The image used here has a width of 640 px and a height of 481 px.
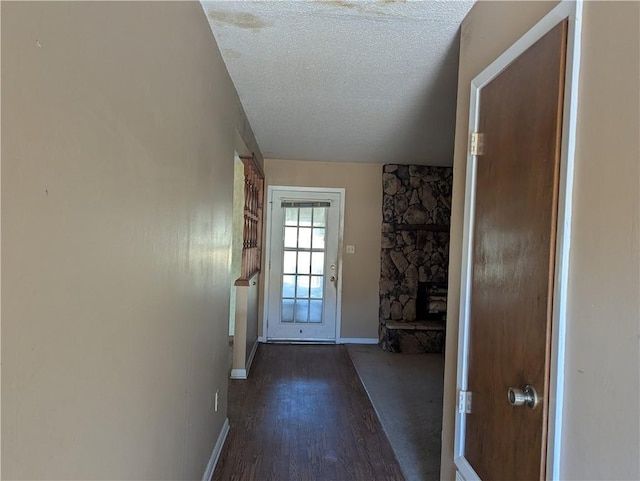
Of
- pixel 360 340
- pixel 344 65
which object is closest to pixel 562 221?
pixel 344 65

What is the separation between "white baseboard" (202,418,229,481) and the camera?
6.86 ft

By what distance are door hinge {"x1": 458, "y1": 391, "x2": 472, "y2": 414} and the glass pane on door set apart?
3542mm

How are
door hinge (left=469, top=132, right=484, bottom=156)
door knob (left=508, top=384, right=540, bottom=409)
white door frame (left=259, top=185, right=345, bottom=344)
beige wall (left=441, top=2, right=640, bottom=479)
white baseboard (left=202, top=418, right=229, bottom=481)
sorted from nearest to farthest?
beige wall (left=441, top=2, right=640, bottom=479) → door knob (left=508, top=384, right=540, bottom=409) → door hinge (left=469, top=132, right=484, bottom=156) → white baseboard (left=202, top=418, right=229, bottom=481) → white door frame (left=259, top=185, right=345, bottom=344)

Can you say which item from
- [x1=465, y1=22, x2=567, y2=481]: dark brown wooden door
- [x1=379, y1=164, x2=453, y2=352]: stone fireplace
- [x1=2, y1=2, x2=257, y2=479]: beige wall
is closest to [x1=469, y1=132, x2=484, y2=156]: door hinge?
[x1=465, y1=22, x2=567, y2=481]: dark brown wooden door

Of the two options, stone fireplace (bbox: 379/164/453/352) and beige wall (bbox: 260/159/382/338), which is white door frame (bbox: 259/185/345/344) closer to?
beige wall (bbox: 260/159/382/338)

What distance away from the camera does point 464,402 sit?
1.54 m

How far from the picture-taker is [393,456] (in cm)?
243

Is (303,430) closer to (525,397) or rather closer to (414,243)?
(525,397)

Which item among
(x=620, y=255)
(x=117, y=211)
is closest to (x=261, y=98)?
(x=117, y=211)

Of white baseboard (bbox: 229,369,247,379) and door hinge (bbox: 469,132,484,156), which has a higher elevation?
door hinge (bbox: 469,132,484,156)

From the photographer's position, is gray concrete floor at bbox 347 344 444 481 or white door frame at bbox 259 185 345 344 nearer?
gray concrete floor at bbox 347 344 444 481

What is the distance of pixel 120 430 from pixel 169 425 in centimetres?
47

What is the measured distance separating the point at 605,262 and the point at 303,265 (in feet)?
13.9

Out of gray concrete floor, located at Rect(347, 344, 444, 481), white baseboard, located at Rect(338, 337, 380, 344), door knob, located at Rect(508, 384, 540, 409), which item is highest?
door knob, located at Rect(508, 384, 540, 409)
